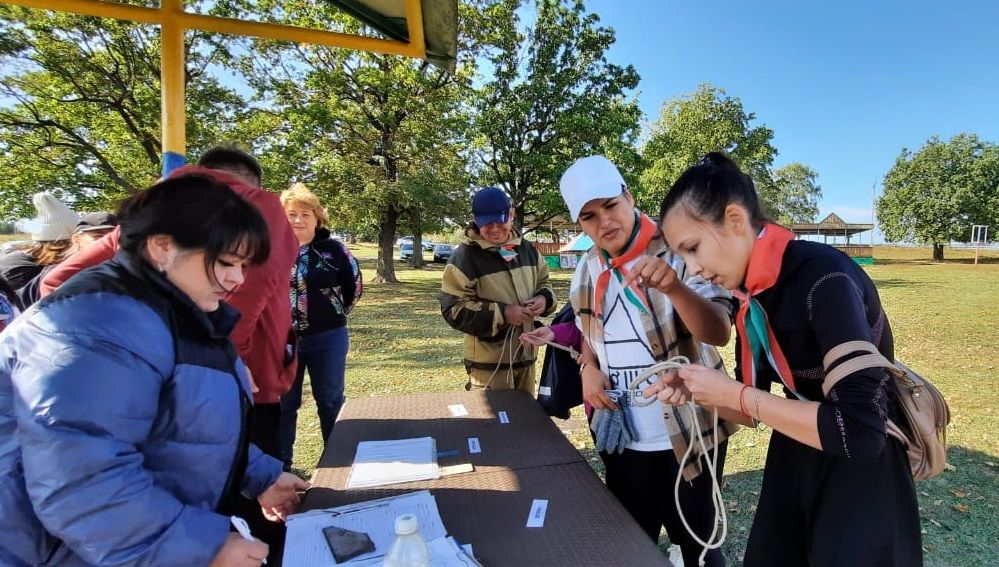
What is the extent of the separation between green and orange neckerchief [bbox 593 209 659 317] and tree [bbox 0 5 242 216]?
1305 cm

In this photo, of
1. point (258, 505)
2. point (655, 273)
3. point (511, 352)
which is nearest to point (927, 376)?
point (511, 352)

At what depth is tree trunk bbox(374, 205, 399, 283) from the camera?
16500mm

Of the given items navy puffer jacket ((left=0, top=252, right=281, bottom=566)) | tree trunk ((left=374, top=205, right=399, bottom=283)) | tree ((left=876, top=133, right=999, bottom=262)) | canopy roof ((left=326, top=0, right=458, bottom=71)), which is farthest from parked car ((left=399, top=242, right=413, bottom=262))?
tree ((left=876, top=133, right=999, bottom=262))

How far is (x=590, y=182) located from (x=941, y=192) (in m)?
45.3

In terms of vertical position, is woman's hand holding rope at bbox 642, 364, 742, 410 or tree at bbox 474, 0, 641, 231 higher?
tree at bbox 474, 0, 641, 231

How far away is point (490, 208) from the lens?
269 cm

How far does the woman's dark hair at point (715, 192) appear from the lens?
1.25 metres

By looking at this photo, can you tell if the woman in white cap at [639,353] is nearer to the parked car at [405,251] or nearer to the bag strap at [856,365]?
the bag strap at [856,365]

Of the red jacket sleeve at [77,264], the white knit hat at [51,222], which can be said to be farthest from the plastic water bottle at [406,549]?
the white knit hat at [51,222]

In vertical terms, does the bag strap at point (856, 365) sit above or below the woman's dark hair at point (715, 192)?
below

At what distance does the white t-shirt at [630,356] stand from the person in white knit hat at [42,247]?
9.16ft

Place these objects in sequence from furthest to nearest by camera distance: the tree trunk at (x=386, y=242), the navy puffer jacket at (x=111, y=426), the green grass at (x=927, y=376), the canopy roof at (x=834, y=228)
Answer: the canopy roof at (x=834, y=228) < the tree trunk at (x=386, y=242) < the green grass at (x=927, y=376) < the navy puffer jacket at (x=111, y=426)

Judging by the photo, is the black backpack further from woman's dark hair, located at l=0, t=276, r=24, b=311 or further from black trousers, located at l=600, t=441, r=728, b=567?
woman's dark hair, located at l=0, t=276, r=24, b=311

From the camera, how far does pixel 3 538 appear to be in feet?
2.97
